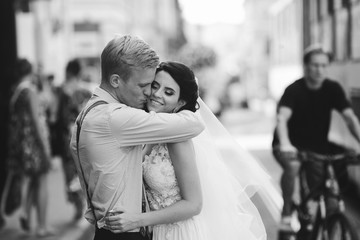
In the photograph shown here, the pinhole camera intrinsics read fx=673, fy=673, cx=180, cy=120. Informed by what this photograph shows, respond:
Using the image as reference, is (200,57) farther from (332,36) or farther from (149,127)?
(149,127)

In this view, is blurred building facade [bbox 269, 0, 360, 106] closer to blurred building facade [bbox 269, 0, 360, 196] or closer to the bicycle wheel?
blurred building facade [bbox 269, 0, 360, 196]

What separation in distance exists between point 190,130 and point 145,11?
72.6 meters

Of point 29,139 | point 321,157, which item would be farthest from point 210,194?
point 29,139

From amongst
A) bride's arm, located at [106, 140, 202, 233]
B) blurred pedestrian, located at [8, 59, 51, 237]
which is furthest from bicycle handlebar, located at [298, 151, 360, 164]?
blurred pedestrian, located at [8, 59, 51, 237]

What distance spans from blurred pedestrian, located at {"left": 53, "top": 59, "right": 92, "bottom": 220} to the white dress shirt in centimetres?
514

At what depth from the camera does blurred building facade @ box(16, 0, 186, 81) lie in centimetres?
2097

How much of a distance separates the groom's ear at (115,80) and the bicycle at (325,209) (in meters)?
2.81

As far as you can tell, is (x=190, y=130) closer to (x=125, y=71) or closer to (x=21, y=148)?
(x=125, y=71)

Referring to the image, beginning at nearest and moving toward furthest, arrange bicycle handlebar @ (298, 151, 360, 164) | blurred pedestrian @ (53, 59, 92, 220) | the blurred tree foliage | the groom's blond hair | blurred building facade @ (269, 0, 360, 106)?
the groom's blond hair, bicycle handlebar @ (298, 151, 360, 164), blurred pedestrian @ (53, 59, 92, 220), blurred building facade @ (269, 0, 360, 106), the blurred tree foliage

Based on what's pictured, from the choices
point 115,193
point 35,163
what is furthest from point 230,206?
point 35,163

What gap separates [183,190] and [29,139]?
15.2 ft

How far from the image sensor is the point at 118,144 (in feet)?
8.53

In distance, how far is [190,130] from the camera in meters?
2.71

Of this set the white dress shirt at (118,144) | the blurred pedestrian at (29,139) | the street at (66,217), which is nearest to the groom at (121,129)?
the white dress shirt at (118,144)
